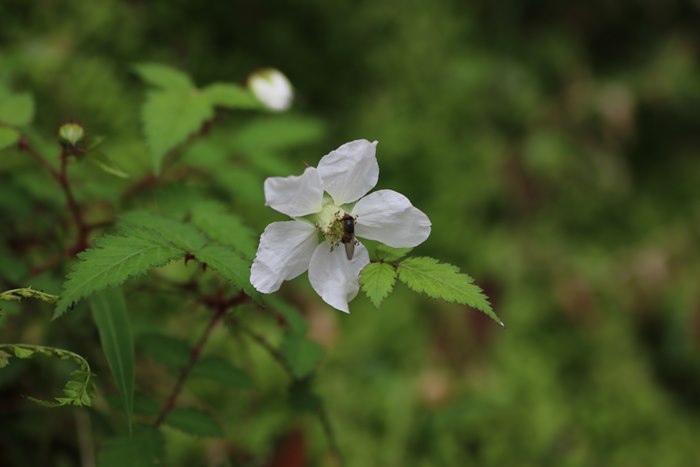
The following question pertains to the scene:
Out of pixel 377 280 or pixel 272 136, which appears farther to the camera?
pixel 272 136

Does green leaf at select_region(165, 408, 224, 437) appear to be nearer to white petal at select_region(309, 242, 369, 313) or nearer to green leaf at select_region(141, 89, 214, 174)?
white petal at select_region(309, 242, 369, 313)

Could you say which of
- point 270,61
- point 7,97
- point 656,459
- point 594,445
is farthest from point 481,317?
point 7,97

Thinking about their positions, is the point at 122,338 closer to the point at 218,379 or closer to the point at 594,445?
the point at 218,379

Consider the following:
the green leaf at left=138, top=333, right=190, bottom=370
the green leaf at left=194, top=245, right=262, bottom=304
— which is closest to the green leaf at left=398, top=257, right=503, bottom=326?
the green leaf at left=194, top=245, right=262, bottom=304

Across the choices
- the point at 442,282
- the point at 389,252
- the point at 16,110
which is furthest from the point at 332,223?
the point at 16,110

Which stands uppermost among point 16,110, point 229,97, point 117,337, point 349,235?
point 229,97

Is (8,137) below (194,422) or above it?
above

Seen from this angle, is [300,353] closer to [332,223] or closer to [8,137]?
[332,223]

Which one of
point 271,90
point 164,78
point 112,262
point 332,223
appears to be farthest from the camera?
point 271,90
